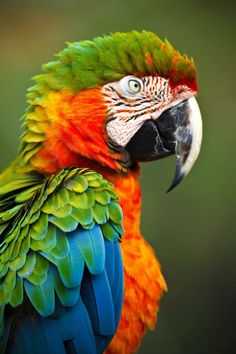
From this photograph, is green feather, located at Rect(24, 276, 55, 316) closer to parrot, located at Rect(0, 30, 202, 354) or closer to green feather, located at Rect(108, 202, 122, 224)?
parrot, located at Rect(0, 30, 202, 354)

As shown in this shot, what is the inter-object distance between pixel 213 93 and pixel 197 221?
0.69 metres

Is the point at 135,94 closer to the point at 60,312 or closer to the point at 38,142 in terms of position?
the point at 38,142

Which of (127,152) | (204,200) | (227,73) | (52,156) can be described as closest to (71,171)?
(52,156)

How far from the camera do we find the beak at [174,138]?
6.68 feet

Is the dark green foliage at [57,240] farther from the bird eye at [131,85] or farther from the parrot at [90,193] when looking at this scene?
the bird eye at [131,85]

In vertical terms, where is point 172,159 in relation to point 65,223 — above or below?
below

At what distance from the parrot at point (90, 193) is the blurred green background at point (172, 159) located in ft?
5.07

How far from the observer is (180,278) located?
12.6 feet

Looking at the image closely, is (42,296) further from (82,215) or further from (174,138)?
(174,138)

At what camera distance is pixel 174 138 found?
80.5 inches

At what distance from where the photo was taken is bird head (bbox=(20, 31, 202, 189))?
78.2 inches

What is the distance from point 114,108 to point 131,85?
0.08 m

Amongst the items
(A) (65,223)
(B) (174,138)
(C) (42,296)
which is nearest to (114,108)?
(B) (174,138)

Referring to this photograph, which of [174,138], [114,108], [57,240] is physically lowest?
[57,240]
